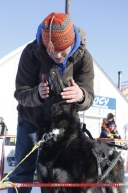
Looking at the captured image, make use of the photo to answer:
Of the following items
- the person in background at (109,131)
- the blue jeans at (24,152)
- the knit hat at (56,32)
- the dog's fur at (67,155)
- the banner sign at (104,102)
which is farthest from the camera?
the banner sign at (104,102)

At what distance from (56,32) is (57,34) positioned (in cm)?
1

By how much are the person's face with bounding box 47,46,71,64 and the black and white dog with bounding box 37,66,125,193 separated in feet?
0.45

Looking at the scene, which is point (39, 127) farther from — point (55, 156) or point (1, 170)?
point (1, 170)

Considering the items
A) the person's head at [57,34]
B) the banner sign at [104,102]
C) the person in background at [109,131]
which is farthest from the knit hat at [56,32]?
the banner sign at [104,102]

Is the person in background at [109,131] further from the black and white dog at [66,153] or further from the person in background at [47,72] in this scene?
the black and white dog at [66,153]

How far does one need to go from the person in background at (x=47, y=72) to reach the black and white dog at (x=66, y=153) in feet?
0.38

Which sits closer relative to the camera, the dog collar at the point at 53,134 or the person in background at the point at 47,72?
the person in background at the point at 47,72

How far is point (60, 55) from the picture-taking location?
2.29 m

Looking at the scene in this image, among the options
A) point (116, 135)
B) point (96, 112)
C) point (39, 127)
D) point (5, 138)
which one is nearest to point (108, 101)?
point (96, 112)

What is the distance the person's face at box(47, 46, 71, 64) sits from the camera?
7.45 feet

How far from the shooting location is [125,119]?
51.2 feet

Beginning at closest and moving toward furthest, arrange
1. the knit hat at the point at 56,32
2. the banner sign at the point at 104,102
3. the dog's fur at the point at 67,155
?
the knit hat at the point at 56,32
the dog's fur at the point at 67,155
the banner sign at the point at 104,102

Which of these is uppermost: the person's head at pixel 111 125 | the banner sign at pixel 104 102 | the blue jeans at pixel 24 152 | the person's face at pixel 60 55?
the banner sign at pixel 104 102

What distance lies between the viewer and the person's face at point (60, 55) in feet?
7.45
